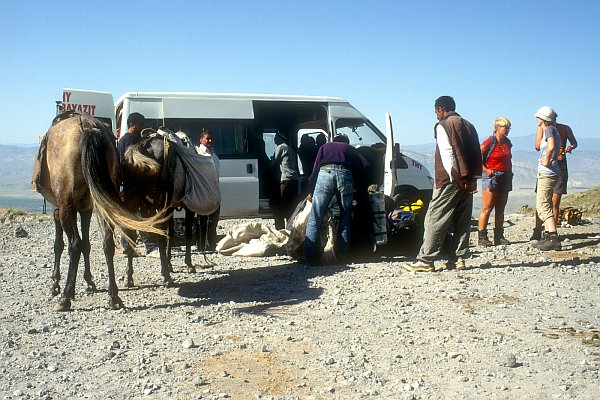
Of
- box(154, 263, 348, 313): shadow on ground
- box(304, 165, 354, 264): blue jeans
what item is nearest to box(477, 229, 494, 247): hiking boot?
box(304, 165, 354, 264): blue jeans

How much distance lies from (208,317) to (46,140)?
2.60 meters

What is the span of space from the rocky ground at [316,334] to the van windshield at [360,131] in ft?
11.0

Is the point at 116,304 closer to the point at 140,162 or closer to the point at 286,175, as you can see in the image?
the point at 140,162

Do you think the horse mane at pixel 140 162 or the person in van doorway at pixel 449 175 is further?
the person in van doorway at pixel 449 175

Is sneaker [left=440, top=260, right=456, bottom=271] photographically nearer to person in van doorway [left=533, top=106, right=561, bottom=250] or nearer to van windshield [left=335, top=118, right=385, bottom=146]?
person in van doorway [left=533, top=106, right=561, bottom=250]

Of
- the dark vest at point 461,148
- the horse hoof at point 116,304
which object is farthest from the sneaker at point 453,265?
the horse hoof at point 116,304

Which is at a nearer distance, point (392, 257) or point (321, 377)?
point (321, 377)

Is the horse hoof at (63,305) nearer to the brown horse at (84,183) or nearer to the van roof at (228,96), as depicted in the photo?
the brown horse at (84,183)

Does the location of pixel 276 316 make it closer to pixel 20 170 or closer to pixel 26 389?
pixel 26 389

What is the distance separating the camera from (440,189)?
7.45 meters

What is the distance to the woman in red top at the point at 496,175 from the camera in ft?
32.4

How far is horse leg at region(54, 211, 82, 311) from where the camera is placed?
240 inches

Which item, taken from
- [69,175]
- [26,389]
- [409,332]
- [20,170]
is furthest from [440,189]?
[20,170]

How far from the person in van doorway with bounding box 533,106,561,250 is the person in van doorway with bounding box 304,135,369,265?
2.82 meters
